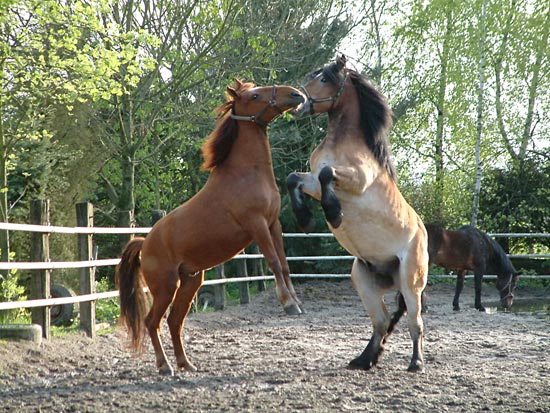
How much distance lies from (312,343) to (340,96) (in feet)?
9.83

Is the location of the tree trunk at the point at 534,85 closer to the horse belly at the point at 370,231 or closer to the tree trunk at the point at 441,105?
the tree trunk at the point at 441,105

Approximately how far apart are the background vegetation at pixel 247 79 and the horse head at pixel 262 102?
266cm

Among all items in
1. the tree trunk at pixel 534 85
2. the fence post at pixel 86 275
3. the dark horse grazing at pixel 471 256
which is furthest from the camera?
the tree trunk at pixel 534 85

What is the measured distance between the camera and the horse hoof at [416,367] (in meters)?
5.89

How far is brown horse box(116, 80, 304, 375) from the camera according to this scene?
5797mm

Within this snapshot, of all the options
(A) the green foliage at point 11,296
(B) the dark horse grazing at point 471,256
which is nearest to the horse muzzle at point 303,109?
(A) the green foliage at point 11,296

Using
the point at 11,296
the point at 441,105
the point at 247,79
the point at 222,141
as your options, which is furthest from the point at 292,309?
the point at 441,105

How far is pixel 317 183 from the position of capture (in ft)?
18.6

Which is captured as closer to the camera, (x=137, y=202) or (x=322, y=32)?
(x=322, y=32)

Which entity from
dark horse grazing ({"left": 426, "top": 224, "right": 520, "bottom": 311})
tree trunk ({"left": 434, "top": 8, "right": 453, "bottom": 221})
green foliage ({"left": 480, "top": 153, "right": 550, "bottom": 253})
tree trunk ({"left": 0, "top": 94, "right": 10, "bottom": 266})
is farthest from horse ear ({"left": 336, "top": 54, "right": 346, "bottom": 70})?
tree trunk ({"left": 434, "top": 8, "right": 453, "bottom": 221})

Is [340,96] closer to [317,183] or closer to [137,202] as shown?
[317,183]

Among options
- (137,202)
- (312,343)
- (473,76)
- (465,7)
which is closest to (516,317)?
(312,343)

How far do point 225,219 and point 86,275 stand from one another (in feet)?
10.2

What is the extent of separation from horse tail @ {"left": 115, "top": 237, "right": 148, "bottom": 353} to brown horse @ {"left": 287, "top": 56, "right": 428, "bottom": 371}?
1.84 m
